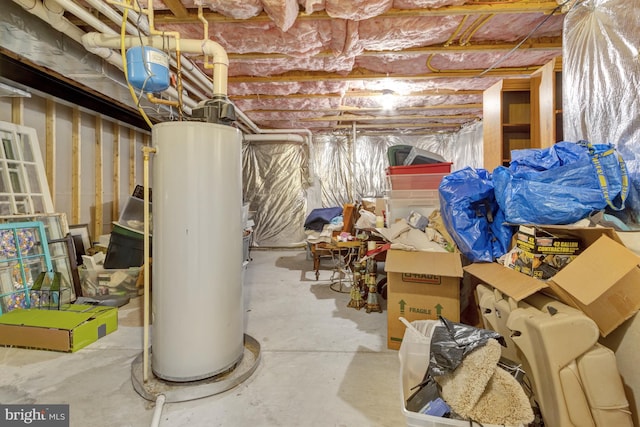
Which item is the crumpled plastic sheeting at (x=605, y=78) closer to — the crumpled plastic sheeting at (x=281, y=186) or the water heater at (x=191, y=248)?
the water heater at (x=191, y=248)

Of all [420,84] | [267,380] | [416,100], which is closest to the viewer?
[267,380]

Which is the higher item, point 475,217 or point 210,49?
point 210,49

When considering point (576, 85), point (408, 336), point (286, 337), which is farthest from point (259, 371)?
point (576, 85)

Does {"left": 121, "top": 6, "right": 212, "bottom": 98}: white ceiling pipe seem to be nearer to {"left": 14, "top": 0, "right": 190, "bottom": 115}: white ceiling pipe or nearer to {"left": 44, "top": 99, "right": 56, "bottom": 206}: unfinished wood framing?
{"left": 14, "top": 0, "right": 190, "bottom": 115}: white ceiling pipe

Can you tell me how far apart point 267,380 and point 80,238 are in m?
3.15

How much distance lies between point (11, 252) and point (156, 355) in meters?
1.99

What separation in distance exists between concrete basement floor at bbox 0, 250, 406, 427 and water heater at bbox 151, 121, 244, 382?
0.23 metres

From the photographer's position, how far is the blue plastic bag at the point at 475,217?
6.39 feet

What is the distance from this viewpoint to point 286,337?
7.44 feet

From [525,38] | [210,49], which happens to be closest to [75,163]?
[210,49]

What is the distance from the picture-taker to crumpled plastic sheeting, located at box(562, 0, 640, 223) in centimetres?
160

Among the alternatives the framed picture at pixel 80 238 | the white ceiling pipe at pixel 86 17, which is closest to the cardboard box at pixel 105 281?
the framed picture at pixel 80 238

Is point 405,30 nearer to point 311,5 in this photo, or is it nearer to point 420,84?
point 311,5

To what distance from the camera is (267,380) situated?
1733 millimetres
